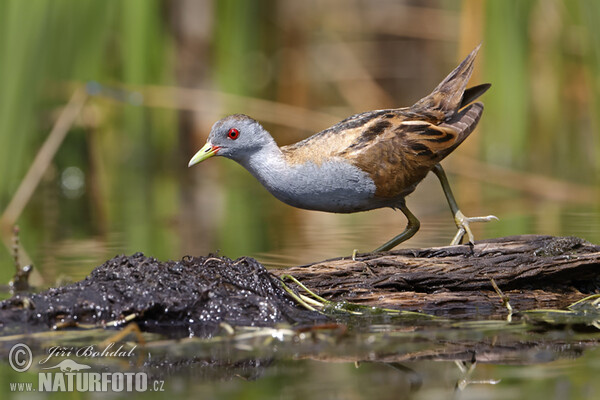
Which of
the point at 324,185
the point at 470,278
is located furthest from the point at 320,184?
the point at 470,278

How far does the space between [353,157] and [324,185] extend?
248 millimetres

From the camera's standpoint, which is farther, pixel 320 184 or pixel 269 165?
pixel 269 165

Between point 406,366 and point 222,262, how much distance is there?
1.31 meters

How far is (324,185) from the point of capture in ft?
15.6

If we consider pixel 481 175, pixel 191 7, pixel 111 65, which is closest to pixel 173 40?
pixel 191 7

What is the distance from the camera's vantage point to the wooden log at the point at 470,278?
4.18 metres

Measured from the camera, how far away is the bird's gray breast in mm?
4746

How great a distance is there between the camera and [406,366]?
3.21 metres

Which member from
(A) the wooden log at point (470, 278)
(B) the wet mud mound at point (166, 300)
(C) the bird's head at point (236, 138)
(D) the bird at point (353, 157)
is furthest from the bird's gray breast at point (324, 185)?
(B) the wet mud mound at point (166, 300)

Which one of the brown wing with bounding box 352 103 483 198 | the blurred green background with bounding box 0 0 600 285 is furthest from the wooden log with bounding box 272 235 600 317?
the blurred green background with bounding box 0 0 600 285

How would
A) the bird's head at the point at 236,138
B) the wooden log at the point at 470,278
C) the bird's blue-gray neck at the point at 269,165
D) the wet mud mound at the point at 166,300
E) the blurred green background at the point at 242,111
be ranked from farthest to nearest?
the blurred green background at the point at 242,111 → the bird's head at the point at 236,138 → the bird's blue-gray neck at the point at 269,165 → the wooden log at the point at 470,278 → the wet mud mound at the point at 166,300

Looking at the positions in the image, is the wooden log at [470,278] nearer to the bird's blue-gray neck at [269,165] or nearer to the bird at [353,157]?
the bird at [353,157]

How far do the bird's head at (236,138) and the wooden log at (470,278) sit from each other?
1008mm

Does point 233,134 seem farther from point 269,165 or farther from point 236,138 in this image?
point 269,165
